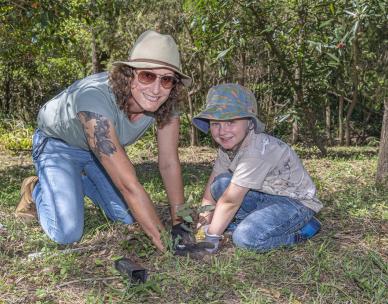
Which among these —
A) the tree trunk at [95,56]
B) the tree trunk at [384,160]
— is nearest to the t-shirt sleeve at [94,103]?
the tree trunk at [384,160]

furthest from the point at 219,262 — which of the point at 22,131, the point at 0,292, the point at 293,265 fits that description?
the point at 22,131

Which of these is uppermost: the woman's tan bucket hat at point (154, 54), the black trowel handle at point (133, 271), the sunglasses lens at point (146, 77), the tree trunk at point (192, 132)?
the woman's tan bucket hat at point (154, 54)

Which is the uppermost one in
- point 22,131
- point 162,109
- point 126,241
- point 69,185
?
point 162,109

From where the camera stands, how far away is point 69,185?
12.5 feet

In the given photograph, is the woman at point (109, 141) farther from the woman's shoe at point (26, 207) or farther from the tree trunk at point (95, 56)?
the tree trunk at point (95, 56)

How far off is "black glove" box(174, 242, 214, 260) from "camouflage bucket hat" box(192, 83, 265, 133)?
78cm

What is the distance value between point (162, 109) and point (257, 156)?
0.78 metres

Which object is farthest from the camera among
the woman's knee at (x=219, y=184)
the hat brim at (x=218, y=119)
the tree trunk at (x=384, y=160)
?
the tree trunk at (x=384, y=160)

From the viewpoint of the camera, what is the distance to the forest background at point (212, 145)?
281 cm

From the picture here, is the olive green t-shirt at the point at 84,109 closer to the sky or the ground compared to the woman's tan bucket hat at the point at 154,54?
closer to the ground

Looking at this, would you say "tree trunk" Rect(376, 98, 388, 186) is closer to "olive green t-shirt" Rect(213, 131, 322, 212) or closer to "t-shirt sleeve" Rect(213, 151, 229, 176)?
"olive green t-shirt" Rect(213, 131, 322, 212)

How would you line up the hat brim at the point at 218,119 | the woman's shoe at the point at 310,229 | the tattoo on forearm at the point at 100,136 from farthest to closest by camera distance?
the woman's shoe at the point at 310,229 < the hat brim at the point at 218,119 < the tattoo on forearm at the point at 100,136

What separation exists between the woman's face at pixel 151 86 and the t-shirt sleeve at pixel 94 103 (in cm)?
18

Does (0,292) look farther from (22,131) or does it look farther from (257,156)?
(22,131)
